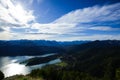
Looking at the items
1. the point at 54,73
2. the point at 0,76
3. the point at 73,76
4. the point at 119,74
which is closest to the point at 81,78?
the point at 73,76

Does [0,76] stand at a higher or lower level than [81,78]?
higher

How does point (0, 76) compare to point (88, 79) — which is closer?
point (0, 76)

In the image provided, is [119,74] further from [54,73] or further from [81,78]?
[81,78]

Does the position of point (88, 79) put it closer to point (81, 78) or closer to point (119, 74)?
point (81, 78)

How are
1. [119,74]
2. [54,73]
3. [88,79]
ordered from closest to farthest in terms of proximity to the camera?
[119,74], [54,73], [88,79]

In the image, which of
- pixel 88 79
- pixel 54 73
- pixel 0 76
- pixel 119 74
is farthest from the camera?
pixel 88 79

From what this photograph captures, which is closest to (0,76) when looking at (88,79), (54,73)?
(54,73)

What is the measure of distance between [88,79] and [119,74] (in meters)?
30.8

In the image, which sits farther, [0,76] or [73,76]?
[73,76]

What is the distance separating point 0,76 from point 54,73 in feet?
Result: 114

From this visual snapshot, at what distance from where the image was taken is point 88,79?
94.7 metres

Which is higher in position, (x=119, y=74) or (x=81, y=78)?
(x=119, y=74)

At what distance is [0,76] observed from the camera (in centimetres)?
4056

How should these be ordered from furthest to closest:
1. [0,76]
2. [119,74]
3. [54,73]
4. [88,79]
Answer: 1. [88,79]
2. [54,73]
3. [119,74]
4. [0,76]
